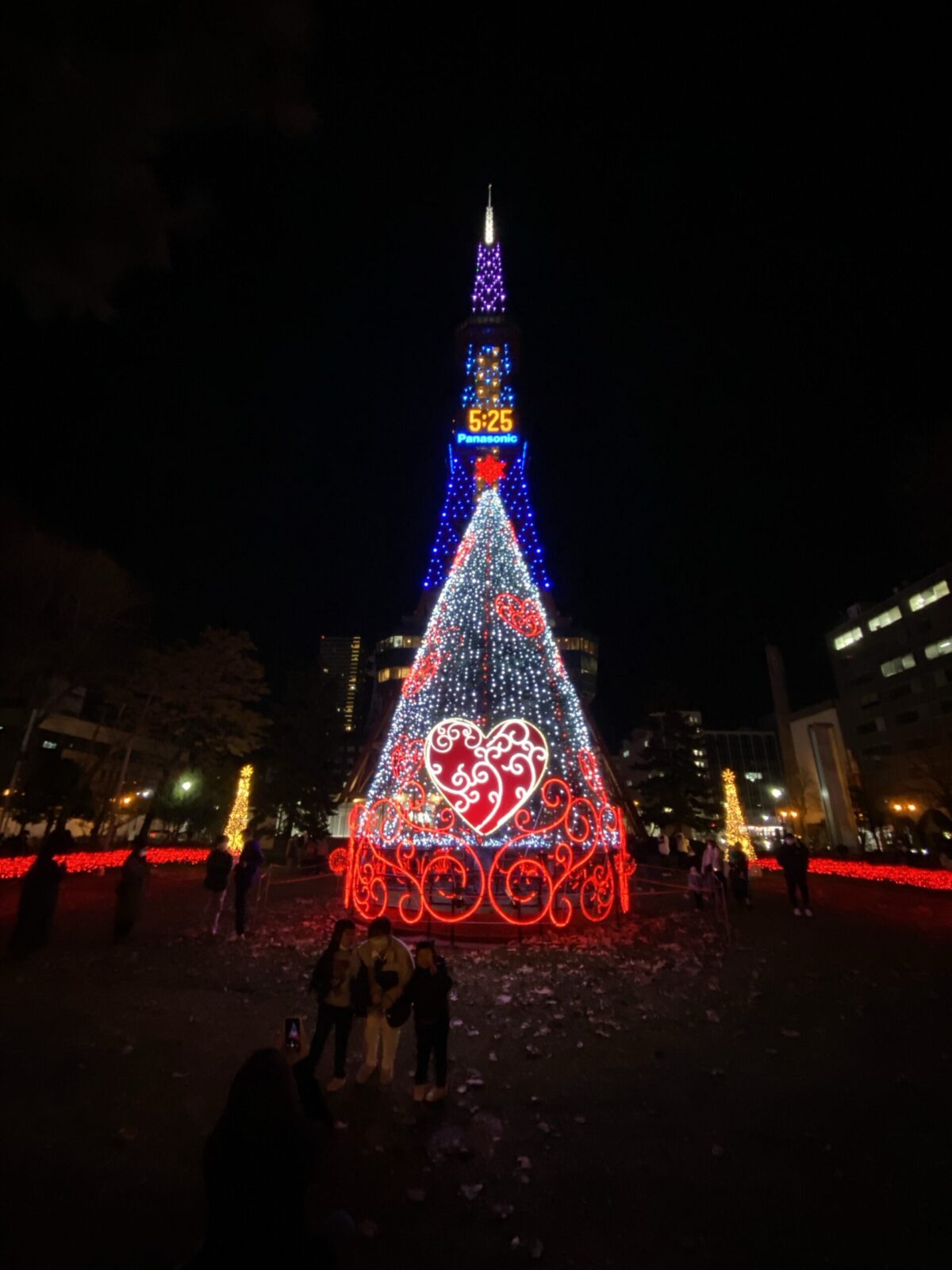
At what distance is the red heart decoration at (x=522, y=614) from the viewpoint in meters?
15.7

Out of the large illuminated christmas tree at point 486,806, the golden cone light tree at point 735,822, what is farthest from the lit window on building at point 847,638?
the large illuminated christmas tree at point 486,806

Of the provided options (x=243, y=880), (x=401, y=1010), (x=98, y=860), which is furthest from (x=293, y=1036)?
(x=98, y=860)

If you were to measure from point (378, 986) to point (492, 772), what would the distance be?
548 cm

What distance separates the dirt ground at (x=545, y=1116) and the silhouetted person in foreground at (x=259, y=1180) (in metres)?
0.82

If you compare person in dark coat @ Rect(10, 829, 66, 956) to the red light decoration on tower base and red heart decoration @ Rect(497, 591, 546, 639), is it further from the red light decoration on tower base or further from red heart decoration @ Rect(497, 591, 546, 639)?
the red light decoration on tower base

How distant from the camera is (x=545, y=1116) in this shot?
4.15m

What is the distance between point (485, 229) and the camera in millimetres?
30016

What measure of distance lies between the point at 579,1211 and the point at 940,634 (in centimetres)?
5609

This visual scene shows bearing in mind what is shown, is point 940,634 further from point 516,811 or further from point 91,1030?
point 91,1030

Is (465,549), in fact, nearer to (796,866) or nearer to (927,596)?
(796,866)

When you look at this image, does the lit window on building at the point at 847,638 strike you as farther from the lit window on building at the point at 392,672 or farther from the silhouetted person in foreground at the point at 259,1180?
the silhouetted person in foreground at the point at 259,1180

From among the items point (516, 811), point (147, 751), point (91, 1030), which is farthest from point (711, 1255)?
point (147, 751)

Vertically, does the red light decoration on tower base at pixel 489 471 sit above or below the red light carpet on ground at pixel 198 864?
above

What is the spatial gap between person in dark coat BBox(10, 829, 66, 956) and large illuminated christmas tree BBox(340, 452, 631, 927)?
15.4ft
